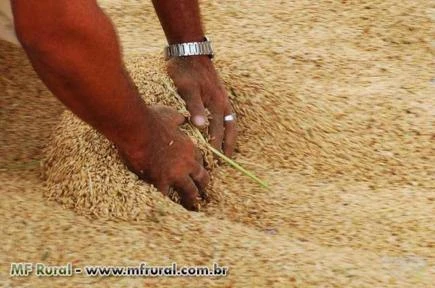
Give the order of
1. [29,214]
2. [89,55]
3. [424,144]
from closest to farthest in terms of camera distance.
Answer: [89,55]
[29,214]
[424,144]

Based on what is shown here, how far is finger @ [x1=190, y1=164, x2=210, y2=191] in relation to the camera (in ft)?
6.54

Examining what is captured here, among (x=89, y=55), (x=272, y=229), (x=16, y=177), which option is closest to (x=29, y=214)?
(x=16, y=177)

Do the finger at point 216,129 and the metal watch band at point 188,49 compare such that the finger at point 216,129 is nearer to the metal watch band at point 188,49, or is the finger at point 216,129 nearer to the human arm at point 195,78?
the human arm at point 195,78

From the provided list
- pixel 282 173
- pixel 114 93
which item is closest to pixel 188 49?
pixel 282 173

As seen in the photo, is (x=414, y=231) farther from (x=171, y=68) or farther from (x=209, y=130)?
(x=171, y=68)

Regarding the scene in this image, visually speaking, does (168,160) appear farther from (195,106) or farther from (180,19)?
(180,19)

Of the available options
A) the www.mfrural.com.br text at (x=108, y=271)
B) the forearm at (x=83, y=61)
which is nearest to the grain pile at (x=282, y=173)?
the www.mfrural.com.br text at (x=108, y=271)

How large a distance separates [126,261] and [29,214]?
0.25m

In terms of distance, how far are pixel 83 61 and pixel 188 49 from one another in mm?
525

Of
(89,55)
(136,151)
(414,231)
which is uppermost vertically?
(89,55)

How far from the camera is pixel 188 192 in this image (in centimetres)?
197

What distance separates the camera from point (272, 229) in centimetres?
195

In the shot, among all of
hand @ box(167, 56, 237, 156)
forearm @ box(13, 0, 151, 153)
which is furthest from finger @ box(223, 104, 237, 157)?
forearm @ box(13, 0, 151, 153)

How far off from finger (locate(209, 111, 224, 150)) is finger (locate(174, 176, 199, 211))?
0.20 metres
